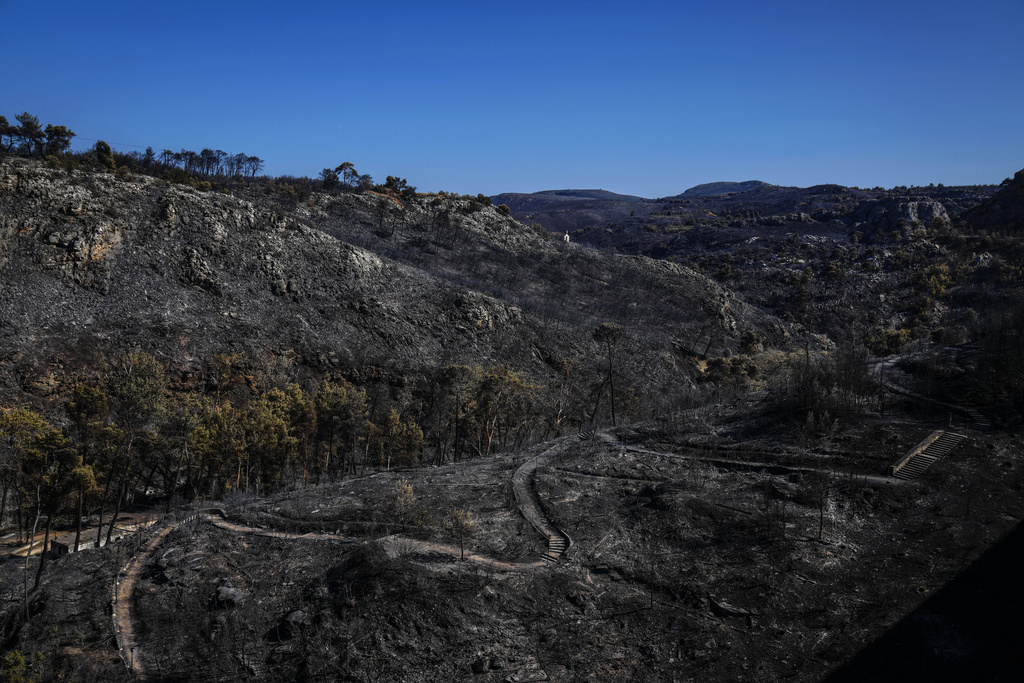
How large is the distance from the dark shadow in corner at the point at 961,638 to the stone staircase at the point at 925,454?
7.32 metres

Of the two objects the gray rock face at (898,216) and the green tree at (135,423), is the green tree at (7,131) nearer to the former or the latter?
the green tree at (135,423)

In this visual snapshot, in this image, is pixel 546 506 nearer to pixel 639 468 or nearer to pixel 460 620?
pixel 639 468

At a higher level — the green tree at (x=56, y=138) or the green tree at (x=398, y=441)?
the green tree at (x=56, y=138)

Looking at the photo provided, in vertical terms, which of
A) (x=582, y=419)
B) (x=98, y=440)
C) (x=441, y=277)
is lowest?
(x=582, y=419)

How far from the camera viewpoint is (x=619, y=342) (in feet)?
236

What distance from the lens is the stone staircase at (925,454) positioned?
25.5 meters

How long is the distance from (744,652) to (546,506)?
10961 mm

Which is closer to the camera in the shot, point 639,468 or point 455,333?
point 639,468

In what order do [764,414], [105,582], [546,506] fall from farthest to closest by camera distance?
[764,414] < [546,506] < [105,582]

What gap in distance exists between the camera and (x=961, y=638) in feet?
50.5

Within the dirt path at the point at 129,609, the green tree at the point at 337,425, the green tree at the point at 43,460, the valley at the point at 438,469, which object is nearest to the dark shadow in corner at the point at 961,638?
the valley at the point at 438,469

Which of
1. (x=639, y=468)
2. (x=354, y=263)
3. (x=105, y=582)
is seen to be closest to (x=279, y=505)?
(x=105, y=582)

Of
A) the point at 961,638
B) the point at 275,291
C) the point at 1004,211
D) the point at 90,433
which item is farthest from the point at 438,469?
the point at 1004,211

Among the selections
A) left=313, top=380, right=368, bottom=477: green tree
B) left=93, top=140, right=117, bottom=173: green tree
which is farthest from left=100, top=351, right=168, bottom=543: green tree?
left=93, top=140, right=117, bottom=173: green tree
